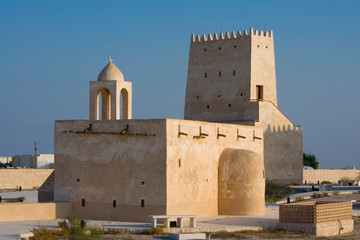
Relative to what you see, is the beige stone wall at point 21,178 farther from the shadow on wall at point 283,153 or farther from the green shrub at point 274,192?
the green shrub at point 274,192

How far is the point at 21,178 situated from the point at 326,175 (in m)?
22.5

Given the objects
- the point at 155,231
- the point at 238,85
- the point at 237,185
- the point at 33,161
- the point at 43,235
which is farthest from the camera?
the point at 33,161

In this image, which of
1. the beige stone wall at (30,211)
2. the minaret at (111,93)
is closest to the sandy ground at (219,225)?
the beige stone wall at (30,211)

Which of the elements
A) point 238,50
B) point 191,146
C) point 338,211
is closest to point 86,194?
point 191,146

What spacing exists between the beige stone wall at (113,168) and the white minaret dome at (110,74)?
1937 mm

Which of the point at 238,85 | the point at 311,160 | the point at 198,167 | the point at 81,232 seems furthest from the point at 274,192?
the point at 311,160

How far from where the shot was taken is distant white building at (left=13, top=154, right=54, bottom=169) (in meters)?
59.9

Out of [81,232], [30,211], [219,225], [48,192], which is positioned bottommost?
[219,225]

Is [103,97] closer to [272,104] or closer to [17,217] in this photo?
[17,217]

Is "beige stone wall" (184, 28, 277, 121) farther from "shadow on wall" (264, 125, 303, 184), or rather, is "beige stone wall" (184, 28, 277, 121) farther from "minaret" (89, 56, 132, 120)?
"minaret" (89, 56, 132, 120)

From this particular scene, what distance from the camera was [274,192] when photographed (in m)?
30.2

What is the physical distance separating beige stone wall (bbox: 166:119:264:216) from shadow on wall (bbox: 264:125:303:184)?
10.2m

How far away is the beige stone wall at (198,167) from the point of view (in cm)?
1983

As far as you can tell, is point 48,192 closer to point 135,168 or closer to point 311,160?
point 135,168
